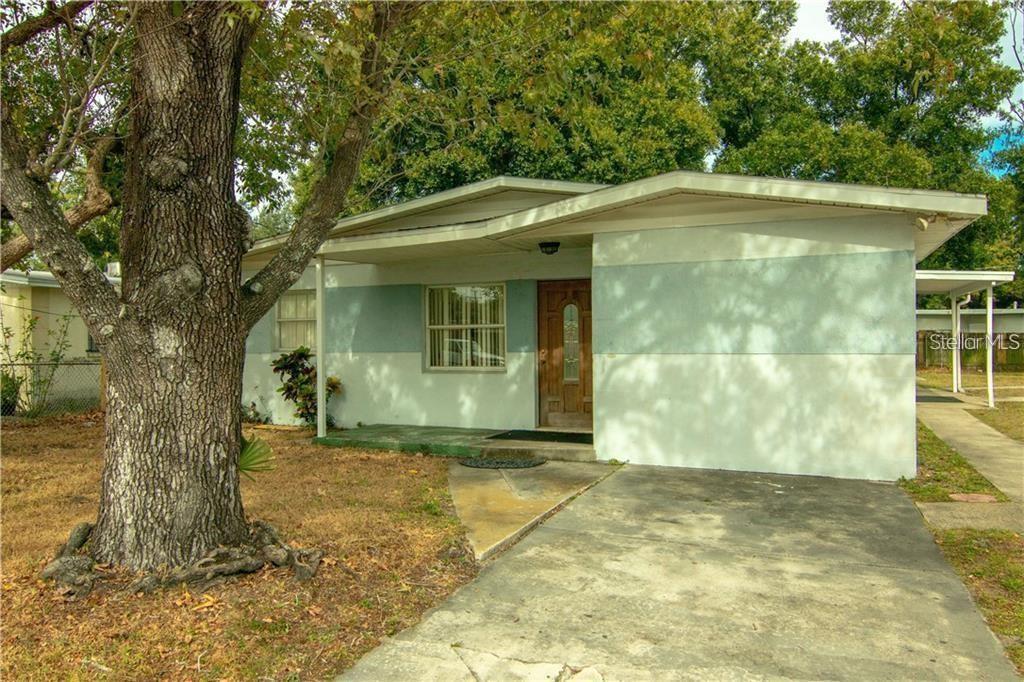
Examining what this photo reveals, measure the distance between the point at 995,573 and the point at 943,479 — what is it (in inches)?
117

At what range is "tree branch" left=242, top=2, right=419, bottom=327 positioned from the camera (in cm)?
443

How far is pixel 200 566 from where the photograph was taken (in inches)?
154

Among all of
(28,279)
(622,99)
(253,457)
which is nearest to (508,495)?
(253,457)

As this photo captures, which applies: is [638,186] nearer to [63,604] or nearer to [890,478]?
[890,478]

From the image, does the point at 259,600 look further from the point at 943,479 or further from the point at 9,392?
the point at 9,392

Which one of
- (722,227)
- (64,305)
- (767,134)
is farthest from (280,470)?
(767,134)

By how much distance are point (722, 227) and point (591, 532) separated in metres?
3.89

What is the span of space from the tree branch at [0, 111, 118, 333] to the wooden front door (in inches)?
254

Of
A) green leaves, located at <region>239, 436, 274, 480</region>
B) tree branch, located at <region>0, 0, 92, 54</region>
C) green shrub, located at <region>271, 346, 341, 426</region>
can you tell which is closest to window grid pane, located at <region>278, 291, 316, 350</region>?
green shrub, located at <region>271, 346, 341, 426</region>

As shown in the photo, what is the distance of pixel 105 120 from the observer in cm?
720

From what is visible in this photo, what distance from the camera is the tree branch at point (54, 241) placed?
3.72 m

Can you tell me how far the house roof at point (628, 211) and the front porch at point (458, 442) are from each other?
255 centimetres

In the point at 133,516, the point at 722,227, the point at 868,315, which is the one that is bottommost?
the point at 133,516

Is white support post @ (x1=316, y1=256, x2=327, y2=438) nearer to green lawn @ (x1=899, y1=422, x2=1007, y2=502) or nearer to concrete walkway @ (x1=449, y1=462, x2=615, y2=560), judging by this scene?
concrete walkway @ (x1=449, y1=462, x2=615, y2=560)
